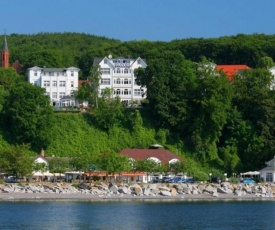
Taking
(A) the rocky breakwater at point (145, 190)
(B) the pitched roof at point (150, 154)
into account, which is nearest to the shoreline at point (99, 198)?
(A) the rocky breakwater at point (145, 190)

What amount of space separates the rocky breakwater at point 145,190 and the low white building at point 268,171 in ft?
13.7

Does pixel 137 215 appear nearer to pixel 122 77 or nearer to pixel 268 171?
pixel 268 171

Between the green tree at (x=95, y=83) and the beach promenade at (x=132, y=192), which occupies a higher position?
the green tree at (x=95, y=83)

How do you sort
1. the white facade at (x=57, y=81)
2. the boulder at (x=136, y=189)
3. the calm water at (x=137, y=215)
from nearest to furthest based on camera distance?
1. the calm water at (x=137, y=215)
2. the boulder at (x=136, y=189)
3. the white facade at (x=57, y=81)

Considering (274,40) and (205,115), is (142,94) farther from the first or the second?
(274,40)

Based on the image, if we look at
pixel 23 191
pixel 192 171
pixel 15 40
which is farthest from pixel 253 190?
pixel 15 40

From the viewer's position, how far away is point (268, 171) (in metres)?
72.1

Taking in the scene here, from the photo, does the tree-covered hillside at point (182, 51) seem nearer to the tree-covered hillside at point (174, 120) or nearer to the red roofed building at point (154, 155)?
the tree-covered hillside at point (174, 120)

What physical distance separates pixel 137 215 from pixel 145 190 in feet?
42.6

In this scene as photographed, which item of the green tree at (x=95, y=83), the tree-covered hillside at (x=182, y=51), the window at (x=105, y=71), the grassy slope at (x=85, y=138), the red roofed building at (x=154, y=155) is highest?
the tree-covered hillside at (x=182, y=51)

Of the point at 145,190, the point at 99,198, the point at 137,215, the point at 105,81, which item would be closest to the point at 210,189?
the point at 145,190

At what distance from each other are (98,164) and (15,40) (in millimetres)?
69739

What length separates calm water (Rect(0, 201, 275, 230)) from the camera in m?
46.3

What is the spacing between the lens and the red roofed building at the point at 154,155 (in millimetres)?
72125
